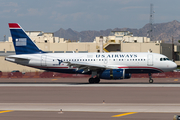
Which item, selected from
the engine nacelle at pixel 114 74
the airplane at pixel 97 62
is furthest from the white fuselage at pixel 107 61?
the engine nacelle at pixel 114 74

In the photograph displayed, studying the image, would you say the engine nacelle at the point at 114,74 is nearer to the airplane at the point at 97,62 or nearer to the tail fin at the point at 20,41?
the airplane at the point at 97,62

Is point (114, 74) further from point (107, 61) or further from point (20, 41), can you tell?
point (20, 41)

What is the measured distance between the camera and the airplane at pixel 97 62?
1636 inches

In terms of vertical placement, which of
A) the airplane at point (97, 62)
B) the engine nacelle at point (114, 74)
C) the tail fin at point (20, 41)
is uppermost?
the tail fin at point (20, 41)

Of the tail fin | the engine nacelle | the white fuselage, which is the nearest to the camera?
the engine nacelle

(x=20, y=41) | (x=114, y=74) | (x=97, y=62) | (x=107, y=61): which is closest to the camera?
(x=114, y=74)

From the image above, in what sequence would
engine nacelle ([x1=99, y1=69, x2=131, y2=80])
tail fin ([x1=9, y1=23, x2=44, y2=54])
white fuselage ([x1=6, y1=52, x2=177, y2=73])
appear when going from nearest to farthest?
engine nacelle ([x1=99, y1=69, x2=131, y2=80])
white fuselage ([x1=6, y1=52, x2=177, y2=73])
tail fin ([x1=9, y1=23, x2=44, y2=54])

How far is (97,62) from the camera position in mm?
43656

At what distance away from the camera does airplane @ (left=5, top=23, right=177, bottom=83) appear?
41.6 m

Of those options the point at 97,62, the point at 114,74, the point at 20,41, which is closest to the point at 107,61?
the point at 97,62

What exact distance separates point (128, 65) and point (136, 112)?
24.0m

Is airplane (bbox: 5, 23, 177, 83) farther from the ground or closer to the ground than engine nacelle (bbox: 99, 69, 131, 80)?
farther from the ground

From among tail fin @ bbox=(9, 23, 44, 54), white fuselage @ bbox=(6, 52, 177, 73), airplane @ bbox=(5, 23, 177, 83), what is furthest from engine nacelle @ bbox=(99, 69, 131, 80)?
tail fin @ bbox=(9, 23, 44, 54)

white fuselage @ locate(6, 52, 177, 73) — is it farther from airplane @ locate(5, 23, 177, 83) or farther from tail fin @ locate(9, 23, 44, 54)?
tail fin @ locate(9, 23, 44, 54)
